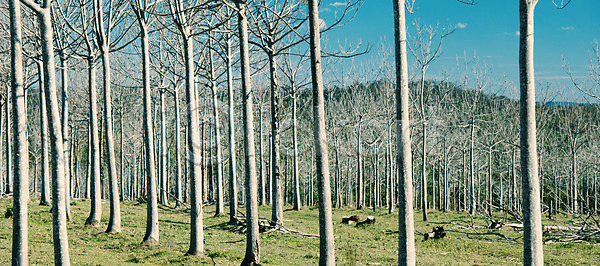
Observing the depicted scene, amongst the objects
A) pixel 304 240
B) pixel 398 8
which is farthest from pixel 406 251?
pixel 304 240

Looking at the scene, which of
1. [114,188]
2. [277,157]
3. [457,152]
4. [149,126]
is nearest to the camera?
[149,126]

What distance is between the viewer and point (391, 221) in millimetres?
20828

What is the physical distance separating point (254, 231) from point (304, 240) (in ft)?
18.7

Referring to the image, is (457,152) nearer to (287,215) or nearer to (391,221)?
(391,221)

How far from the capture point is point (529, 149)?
4355 mm

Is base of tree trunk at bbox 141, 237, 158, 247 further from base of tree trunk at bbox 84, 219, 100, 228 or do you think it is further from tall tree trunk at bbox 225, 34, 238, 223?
tall tree trunk at bbox 225, 34, 238, 223

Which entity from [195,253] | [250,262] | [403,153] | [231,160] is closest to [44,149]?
[195,253]

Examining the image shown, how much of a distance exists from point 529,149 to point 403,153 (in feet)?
6.18

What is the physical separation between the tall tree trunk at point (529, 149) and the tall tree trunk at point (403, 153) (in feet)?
5.63

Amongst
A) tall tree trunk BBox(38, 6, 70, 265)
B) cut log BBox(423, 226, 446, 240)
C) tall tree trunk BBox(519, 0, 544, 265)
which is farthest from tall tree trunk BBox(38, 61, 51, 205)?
cut log BBox(423, 226, 446, 240)

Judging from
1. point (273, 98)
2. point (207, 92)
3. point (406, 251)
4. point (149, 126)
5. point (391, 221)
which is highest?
point (207, 92)

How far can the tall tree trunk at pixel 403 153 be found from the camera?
5926 millimetres

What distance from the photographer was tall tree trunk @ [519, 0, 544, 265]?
4363mm

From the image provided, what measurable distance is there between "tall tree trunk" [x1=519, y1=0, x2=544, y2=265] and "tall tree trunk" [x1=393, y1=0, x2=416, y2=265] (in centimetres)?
171
